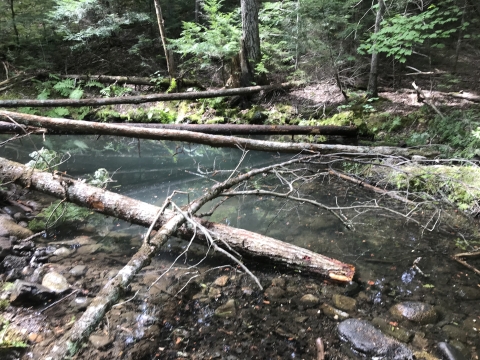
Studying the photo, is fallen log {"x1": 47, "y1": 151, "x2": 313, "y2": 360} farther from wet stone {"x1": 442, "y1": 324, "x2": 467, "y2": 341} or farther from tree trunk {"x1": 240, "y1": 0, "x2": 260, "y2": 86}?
tree trunk {"x1": 240, "y1": 0, "x2": 260, "y2": 86}

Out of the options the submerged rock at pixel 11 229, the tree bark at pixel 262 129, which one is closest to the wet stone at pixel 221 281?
the submerged rock at pixel 11 229

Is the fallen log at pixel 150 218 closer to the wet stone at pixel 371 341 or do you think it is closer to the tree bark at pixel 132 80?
the wet stone at pixel 371 341

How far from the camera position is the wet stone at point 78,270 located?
4021 millimetres

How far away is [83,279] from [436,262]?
4.62 m

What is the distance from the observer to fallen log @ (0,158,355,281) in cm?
384

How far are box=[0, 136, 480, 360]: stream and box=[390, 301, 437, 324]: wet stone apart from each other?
0.4 inches

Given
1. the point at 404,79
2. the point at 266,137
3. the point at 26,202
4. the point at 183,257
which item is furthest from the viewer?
the point at 404,79

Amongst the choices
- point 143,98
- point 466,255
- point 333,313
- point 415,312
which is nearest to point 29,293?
point 333,313

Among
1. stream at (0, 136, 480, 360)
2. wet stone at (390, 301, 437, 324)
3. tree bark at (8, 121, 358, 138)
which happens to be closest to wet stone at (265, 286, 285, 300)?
stream at (0, 136, 480, 360)

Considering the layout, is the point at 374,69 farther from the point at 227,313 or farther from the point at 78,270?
the point at 78,270

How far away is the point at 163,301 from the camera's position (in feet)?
11.6

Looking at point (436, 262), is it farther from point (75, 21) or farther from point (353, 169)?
point (75, 21)

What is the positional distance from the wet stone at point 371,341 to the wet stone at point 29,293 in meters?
3.27

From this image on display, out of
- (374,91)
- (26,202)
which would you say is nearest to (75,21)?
(26,202)
